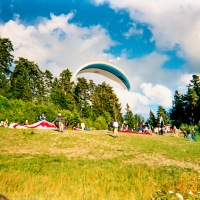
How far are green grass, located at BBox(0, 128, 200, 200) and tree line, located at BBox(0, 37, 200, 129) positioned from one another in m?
25.5

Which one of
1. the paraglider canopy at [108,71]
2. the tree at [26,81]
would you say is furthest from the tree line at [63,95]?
the paraglider canopy at [108,71]

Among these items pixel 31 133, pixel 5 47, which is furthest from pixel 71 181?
pixel 5 47

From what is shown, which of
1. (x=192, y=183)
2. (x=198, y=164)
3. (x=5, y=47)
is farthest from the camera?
(x=5, y=47)

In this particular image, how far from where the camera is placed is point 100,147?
64.0 ft

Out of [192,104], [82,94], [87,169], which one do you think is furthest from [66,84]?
[87,169]

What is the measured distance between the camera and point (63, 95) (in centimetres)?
7200

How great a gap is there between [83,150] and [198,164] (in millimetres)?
7815

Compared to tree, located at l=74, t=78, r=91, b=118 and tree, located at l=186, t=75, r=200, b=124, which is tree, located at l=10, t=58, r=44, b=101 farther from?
tree, located at l=186, t=75, r=200, b=124

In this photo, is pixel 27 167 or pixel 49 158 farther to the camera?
pixel 49 158

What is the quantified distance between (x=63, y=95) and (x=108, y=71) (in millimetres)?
35136

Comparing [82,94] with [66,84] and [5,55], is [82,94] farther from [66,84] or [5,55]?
[5,55]

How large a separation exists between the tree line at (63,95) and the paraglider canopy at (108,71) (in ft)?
45.2

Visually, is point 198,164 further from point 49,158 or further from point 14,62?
point 14,62

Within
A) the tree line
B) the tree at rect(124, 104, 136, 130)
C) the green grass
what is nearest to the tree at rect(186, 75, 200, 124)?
the tree line
